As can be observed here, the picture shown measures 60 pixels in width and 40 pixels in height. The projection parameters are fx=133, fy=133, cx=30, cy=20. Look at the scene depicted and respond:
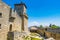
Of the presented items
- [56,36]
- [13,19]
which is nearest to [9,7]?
[13,19]

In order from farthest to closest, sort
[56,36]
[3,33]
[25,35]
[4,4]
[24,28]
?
1. [56,36]
2. [24,28]
3. [25,35]
4. [4,4]
5. [3,33]

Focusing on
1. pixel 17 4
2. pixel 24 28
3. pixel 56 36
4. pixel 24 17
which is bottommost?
Result: pixel 56 36

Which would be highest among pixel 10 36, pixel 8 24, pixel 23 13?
pixel 23 13

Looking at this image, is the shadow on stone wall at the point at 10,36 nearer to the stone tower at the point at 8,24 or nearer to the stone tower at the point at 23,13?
the stone tower at the point at 8,24

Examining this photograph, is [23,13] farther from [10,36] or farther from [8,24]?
[10,36]

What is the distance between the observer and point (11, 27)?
36.5m

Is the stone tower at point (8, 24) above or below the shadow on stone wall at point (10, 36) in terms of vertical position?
above

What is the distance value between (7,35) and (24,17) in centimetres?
1440

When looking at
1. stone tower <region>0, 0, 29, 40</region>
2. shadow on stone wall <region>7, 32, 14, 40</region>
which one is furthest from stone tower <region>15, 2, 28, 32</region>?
shadow on stone wall <region>7, 32, 14, 40</region>

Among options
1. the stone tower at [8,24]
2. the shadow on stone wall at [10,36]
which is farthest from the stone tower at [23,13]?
the shadow on stone wall at [10,36]

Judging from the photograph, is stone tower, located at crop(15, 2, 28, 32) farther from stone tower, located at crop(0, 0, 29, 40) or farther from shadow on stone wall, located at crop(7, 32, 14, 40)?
shadow on stone wall, located at crop(7, 32, 14, 40)

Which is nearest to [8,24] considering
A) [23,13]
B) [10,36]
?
[10,36]

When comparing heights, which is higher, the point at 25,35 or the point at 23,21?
the point at 23,21

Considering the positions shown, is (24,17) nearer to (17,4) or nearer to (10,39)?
(17,4)
